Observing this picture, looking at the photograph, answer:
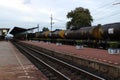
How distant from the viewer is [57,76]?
15.4m

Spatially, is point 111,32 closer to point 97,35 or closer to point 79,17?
point 97,35

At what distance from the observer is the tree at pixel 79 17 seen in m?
95.5

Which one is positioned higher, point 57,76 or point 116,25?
point 116,25

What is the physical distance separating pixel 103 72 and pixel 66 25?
88353 millimetres

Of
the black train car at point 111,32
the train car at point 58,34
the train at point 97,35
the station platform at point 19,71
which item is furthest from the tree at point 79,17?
the station platform at point 19,71

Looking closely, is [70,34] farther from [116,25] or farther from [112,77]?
[112,77]

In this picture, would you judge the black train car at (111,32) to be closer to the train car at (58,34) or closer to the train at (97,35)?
the train at (97,35)

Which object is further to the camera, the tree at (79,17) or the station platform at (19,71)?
the tree at (79,17)

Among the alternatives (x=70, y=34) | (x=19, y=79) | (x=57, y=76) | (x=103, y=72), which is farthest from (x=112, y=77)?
(x=70, y=34)

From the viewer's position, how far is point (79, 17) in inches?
3824

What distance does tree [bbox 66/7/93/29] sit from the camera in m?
95.5

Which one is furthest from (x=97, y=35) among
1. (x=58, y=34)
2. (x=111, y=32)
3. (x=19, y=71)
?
(x=58, y=34)

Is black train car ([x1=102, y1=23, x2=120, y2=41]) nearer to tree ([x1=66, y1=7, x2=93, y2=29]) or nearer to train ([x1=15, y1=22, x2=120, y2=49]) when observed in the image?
train ([x1=15, y1=22, x2=120, y2=49])

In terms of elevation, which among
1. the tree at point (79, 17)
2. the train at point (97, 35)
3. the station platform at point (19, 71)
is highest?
the tree at point (79, 17)
